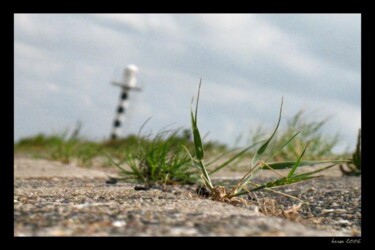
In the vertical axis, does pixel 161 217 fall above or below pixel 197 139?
below

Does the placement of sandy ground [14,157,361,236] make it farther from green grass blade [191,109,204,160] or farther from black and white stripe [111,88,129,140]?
black and white stripe [111,88,129,140]

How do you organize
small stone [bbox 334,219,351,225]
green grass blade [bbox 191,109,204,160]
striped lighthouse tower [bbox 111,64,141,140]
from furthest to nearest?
striped lighthouse tower [bbox 111,64,141,140]
green grass blade [bbox 191,109,204,160]
small stone [bbox 334,219,351,225]

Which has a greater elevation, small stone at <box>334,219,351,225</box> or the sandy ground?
the sandy ground

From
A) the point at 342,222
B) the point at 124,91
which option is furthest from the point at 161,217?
the point at 124,91

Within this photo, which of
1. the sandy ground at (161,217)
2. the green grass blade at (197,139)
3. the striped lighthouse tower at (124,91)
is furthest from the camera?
the striped lighthouse tower at (124,91)

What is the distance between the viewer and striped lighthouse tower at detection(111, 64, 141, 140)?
1853cm

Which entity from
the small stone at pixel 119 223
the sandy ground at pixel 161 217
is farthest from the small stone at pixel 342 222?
the small stone at pixel 119 223

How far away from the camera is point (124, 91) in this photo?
1870 centimetres

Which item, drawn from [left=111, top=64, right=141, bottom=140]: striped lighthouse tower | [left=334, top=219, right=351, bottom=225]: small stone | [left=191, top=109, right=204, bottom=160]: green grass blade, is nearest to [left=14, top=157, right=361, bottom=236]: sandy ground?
[left=334, top=219, right=351, bottom=225]: small stone

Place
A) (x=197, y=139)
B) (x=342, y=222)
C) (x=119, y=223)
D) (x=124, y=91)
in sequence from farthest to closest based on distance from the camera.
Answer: (x=124, y=91) → (x=197, y=139) → (x=342, y=222) → (x=119, y=223)

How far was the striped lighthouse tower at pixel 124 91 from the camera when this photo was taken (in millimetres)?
18531

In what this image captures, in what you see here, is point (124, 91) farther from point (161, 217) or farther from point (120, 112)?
point (161, 217)

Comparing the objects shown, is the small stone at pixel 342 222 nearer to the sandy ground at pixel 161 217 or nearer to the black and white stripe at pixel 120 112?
the sandy ground at pixel 161 217

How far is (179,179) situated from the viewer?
3113 millimetres
